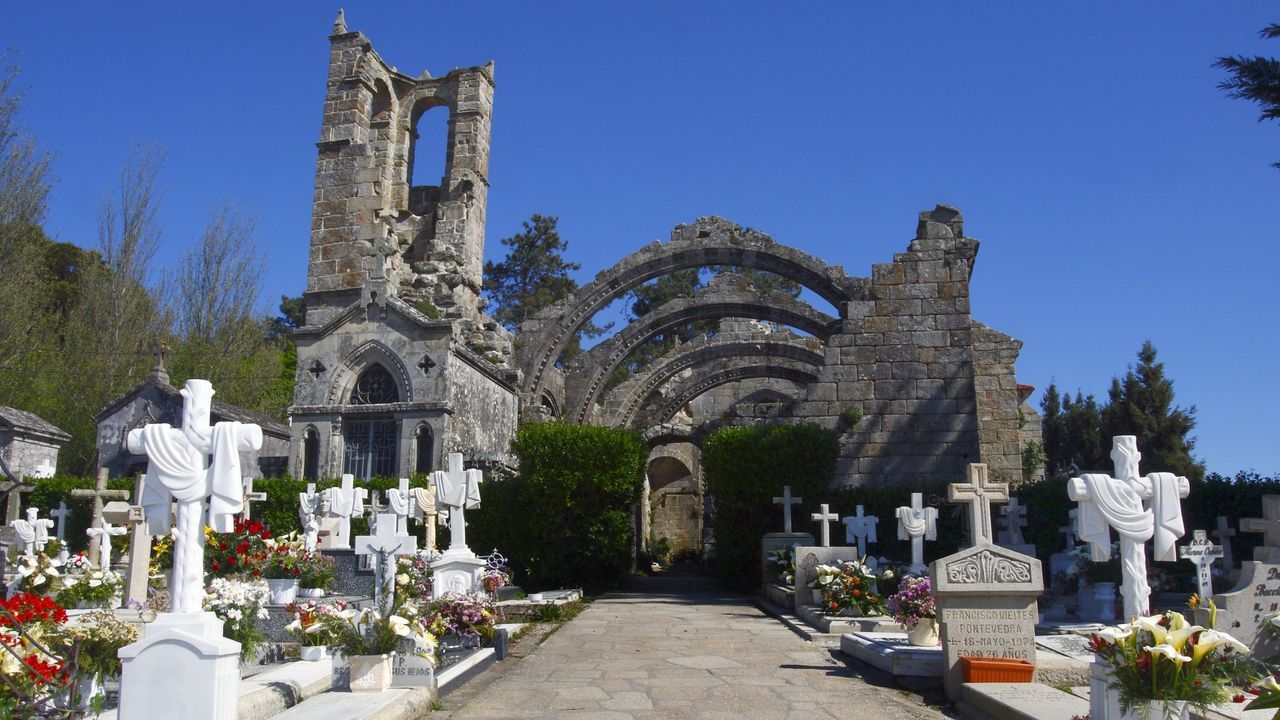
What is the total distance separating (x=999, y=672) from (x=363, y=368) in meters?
14.7

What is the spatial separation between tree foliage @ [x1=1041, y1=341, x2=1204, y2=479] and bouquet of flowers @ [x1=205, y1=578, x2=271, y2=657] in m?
30.6

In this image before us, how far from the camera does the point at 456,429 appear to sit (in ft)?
60.2

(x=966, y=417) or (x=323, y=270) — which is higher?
(x=323, y=270)

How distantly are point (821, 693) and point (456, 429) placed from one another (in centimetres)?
1245

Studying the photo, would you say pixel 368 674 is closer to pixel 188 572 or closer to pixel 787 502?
pixel 188 572

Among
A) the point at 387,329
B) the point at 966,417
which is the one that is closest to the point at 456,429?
the point at 387,329

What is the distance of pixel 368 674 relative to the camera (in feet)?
20.5

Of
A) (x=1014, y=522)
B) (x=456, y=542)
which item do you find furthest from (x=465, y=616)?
(x=1014, y=522)

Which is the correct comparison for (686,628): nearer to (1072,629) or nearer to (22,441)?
(1072,629)

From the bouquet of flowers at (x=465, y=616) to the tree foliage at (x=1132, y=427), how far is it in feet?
94.2

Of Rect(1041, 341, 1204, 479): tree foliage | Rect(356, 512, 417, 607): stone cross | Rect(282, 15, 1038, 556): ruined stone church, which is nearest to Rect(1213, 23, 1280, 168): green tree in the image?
Rect(282, 15, 1038, 556): ruined stone church

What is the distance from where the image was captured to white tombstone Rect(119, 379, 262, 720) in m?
4.59

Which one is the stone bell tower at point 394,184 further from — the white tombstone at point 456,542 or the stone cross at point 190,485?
the stone cross at point 190,485

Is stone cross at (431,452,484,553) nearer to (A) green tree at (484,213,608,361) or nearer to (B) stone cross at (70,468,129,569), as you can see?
(B) stone cross at (70,468,129,569)
